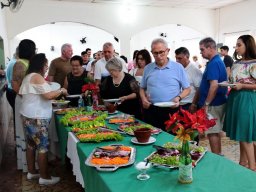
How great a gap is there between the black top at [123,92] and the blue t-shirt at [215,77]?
2.13ft

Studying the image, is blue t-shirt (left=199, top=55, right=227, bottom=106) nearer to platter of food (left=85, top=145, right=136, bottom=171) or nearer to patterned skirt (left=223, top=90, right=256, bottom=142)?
patterned skirt (left=223, top=90, right=256, bottom=142)

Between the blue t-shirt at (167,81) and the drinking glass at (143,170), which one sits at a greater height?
the blue t-shirt at (167,81)

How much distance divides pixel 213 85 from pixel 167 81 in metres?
0.52

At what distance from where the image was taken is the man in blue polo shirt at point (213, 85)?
2568mm

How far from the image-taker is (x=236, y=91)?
7.93 ft

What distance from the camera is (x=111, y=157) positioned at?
1.34 m

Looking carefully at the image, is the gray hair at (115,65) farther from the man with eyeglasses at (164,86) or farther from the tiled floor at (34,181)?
the tiled floor at (34,181)

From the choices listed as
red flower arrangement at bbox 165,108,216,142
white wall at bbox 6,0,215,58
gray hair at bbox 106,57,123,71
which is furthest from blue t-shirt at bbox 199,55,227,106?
white wall at bbox 6,0,215,58

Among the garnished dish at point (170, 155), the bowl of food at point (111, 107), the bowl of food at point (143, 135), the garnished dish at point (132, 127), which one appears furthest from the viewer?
the bowl of food at point (111, 107)

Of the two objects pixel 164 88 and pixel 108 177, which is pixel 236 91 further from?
pixel 108 177

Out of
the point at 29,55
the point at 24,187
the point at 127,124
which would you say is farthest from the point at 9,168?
the point at 127,124

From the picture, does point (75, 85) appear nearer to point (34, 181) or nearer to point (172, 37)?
point (34, 181)
